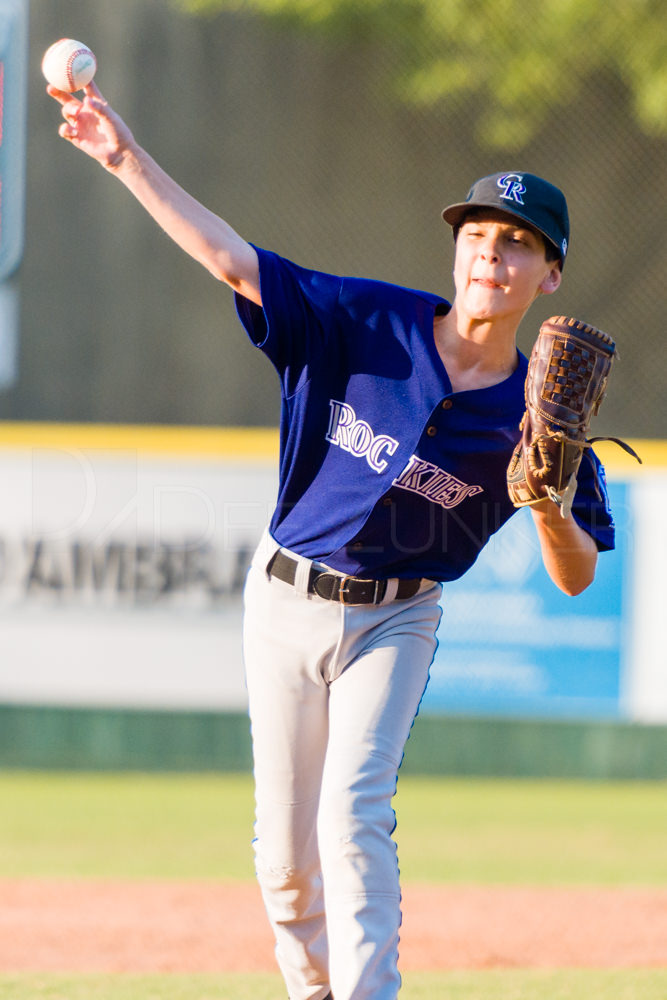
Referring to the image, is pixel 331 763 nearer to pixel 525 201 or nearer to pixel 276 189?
pixel 525 201

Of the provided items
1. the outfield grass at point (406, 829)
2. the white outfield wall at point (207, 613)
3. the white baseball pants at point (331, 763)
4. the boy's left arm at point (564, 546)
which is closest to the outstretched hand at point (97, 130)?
the white baseball pants at point (331, 763)

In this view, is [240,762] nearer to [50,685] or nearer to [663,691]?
[50,685]

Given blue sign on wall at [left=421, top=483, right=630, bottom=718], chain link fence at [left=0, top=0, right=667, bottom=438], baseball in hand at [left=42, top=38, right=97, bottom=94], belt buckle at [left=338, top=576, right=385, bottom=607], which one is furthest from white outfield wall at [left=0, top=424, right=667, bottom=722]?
baseball in hand at [left=42, top=38, right=97, bottom=94]

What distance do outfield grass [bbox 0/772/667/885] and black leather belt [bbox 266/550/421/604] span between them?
2.54 m

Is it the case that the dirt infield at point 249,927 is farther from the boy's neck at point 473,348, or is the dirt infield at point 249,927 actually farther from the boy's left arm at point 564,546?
the boy's neck at point 473,348

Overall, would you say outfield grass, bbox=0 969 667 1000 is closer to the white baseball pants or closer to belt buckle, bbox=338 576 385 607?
the white baseball pants

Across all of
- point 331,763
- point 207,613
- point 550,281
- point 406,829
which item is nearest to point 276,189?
point 207,613

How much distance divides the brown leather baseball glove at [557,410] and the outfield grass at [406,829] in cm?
286

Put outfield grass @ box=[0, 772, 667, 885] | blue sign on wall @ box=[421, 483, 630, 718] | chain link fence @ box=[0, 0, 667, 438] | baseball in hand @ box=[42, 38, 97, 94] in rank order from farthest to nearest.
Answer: chain link fence @ box=[0, 0, 667, 438], blue sign on wall @ box=[421, 483, 630, 718], outfield grass @ box=[0, 772, 667, 885], baseball in hand @ box=[42, 38, 97, 94]

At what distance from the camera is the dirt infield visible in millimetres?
3758

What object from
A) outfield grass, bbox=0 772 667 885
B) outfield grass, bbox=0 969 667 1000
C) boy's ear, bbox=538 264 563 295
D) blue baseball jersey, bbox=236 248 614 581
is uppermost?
boy's ear, bbox=538 264 563 295

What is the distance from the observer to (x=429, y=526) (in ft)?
8.53

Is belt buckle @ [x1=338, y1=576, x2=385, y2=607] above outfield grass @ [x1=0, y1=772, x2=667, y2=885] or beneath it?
above

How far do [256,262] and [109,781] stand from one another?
15.8 ft
